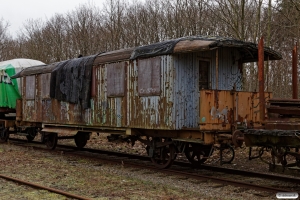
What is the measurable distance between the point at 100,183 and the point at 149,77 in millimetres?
3175

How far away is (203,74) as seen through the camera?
1005 cm

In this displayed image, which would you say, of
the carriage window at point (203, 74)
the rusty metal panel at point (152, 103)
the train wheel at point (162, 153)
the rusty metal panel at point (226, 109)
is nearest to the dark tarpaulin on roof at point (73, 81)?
the rusty metal panel at point (152, 103)

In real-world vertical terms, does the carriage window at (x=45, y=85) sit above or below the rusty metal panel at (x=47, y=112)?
above

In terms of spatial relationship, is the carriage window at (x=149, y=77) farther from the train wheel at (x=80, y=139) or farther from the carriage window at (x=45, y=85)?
the carriage window at (x=45, y=85)

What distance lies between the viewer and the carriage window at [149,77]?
9773 millimetres

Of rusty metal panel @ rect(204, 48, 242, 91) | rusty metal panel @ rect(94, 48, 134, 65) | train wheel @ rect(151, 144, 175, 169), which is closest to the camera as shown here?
train wheel @ rect(151, 144, 175, 169)

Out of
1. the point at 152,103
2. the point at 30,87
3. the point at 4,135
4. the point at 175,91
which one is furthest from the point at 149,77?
the point at 4,135

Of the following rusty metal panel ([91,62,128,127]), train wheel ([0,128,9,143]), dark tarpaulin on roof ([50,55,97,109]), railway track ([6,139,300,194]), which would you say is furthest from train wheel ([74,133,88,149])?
train wheel ([0,128,9,143])

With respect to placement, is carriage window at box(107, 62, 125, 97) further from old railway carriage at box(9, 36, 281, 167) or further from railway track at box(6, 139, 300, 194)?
railway track at box(6, 139, 300, 194)

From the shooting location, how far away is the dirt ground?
23.9ft

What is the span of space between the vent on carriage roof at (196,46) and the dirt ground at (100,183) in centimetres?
312

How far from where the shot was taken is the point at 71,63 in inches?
508

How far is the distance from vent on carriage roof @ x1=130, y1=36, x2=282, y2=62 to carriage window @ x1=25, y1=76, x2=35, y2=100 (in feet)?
20.4

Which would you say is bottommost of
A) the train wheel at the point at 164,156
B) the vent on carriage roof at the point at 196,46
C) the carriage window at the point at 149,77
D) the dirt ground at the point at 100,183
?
the dirt ground at the point at 100,183
